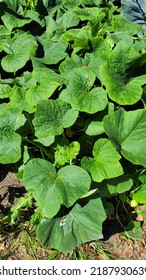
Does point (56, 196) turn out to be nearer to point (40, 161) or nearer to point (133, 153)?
point (40, 161)

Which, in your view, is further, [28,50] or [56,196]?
[28,50]

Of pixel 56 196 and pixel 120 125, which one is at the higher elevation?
pixel 120 125

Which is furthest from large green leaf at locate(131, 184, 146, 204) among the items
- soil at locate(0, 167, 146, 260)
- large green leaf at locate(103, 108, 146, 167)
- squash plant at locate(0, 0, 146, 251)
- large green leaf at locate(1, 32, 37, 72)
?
large green leaf at locate(1, 32, 37, 72)

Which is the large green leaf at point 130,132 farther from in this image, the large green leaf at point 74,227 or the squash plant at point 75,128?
the large green leaf at point 74,227
